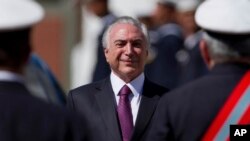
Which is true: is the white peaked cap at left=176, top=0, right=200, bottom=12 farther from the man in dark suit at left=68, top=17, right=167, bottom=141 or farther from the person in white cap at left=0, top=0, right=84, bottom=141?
the person in white cap at left=0, top=0, right=84, bottom=141

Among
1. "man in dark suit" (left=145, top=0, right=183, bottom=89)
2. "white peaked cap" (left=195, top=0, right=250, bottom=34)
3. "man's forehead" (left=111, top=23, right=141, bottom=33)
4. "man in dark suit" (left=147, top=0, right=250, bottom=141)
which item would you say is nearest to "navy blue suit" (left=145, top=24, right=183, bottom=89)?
"man in dark suit" (left=145, top=0, right=183, bottom=89)

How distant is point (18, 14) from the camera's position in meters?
5.53

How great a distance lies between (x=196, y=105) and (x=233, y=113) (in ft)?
0.59

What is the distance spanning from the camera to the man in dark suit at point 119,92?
769 cm

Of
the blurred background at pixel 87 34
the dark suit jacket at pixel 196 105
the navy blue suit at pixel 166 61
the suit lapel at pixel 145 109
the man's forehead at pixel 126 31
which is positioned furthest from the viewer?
the navy blue suit at pixel 166 61

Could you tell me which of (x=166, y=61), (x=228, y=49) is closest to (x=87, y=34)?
(x=166, y=61)

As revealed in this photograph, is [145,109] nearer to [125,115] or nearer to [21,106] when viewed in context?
[125,115]

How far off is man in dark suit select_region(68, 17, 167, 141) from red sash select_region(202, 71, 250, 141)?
1.31 metres

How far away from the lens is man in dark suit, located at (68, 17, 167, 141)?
25.2ft

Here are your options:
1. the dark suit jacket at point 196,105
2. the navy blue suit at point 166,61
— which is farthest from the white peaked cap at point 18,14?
the navy blue suit at point 166,61

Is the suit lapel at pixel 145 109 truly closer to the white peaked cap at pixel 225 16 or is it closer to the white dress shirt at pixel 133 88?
the white dress shirt at pixel 133 88

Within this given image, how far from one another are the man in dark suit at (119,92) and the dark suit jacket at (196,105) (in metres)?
1.24

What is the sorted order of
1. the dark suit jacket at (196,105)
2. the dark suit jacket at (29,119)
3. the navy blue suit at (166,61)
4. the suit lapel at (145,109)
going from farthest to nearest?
the navy blue suit at (166,61) < the suit lapel at (145,109) < the dark suit jacket at (196,105) < the dark suit jacket at (29,119)

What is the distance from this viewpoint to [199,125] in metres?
6.28
